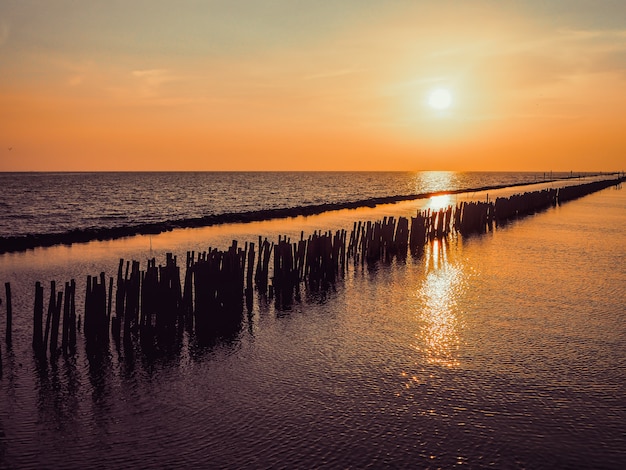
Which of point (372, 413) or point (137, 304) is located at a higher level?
point (137, 304)

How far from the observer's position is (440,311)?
13172 mm

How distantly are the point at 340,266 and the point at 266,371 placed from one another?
32.4 feet

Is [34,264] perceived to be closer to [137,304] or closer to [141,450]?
[137,304]

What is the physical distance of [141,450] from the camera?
21.4 feet

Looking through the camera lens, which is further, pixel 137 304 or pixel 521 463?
pixel 137 304

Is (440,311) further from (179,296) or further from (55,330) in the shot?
(55,330)

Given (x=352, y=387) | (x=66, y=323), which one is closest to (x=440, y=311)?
(x=352, y=387)

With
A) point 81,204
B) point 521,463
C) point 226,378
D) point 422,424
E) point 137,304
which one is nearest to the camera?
point 521,463

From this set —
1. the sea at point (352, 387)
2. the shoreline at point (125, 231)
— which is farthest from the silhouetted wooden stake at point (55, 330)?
the shoreline at point (125, 231)

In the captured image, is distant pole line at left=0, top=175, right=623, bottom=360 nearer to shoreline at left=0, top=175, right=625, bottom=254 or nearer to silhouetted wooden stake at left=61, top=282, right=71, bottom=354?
silhouetted wooden stake at left=61, top=282, right=71, bottom=354

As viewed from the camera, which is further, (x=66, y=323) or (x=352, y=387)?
(x=66, y=323)

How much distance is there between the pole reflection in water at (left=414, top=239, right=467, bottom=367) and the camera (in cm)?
1020

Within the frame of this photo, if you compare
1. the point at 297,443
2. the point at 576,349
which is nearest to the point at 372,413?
the point at 297,443

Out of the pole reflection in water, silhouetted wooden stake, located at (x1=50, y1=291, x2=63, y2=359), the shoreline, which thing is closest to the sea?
the pole reflection in water
